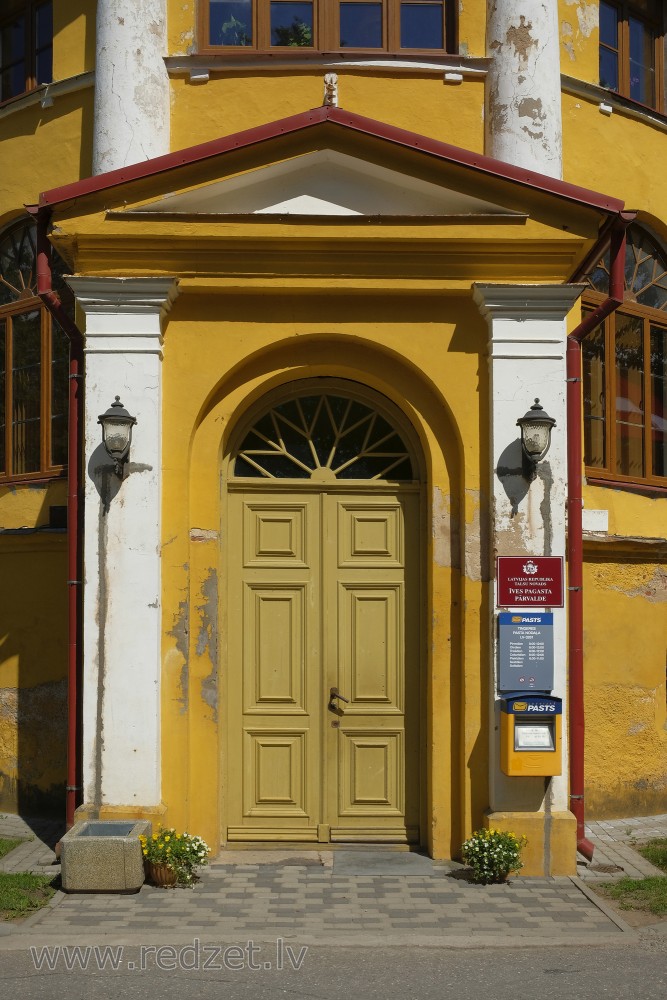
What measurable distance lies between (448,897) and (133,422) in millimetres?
3607

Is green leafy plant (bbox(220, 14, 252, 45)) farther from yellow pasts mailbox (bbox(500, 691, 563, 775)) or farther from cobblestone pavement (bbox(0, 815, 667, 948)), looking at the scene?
cobblestone pavement (bbox(0, 815, 667, 948))

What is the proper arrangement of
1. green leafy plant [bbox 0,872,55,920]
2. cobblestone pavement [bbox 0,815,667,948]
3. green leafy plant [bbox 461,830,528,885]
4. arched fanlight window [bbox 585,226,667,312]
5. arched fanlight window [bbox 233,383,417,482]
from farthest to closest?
arched fanlight window [bbox 585,226,667,312] → arched fanlight window [bbox 233,383,417,482] → green leafy plant [bbox 461,830,528,885] → green leafy plant [bbox 0,872,55,920] → cobblestone pavement [bbox 0,815,667,948]

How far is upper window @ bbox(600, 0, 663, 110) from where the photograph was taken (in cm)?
960

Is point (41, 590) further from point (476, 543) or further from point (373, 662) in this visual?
point (476, 543)

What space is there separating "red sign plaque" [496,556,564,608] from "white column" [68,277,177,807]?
2293mm

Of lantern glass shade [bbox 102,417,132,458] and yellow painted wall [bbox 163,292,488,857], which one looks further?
yellow painted wall [bbox 163,292,488,857]

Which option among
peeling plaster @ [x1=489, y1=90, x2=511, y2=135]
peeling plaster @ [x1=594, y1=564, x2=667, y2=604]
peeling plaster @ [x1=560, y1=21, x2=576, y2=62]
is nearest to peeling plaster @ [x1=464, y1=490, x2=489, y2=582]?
peeling plaster @ [x1=594, y1=564, x2=667, y2=604]

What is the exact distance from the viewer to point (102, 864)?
6559 millimetres

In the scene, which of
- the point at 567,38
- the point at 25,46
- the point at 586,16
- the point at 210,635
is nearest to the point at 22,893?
the point at 210,635

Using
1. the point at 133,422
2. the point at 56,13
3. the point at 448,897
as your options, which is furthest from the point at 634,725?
the point at 56,13

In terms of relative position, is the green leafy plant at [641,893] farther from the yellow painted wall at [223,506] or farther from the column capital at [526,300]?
the column capital at [526,300]

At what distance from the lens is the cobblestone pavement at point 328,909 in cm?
593

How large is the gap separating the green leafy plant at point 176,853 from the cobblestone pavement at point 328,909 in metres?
0.11

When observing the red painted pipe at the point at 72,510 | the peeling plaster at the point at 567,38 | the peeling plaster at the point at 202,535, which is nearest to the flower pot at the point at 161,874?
the red painted pipe at the point at 72,510
